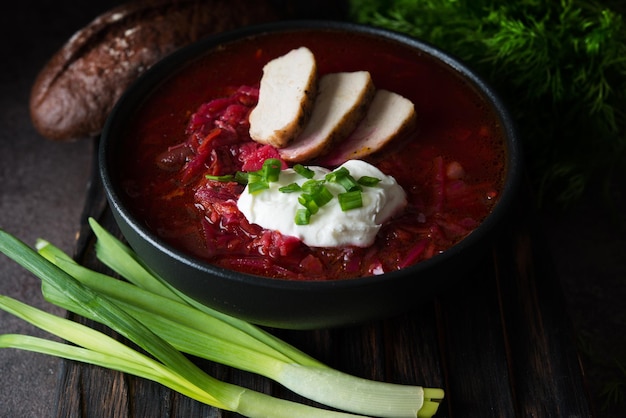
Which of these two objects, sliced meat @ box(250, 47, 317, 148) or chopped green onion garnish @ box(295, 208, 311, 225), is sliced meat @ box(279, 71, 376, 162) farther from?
chopped green onion garnish @ box(295, 208, 311, 225)

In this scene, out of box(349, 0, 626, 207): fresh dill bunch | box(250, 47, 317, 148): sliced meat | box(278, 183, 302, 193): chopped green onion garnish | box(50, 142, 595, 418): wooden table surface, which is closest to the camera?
box(278, 183, 302, 193): chopped green onion garnish

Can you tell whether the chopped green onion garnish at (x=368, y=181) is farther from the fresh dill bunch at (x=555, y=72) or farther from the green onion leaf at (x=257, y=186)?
the fresh dill bunch at (x=555, y=72)

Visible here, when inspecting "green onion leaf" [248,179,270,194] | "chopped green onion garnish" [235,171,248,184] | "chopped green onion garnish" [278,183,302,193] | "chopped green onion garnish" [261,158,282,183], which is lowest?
"chopped green onion garnish" [235,171,248,184]

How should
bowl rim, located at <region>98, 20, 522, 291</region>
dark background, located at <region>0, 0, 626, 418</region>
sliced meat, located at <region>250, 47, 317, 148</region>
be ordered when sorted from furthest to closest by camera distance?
dark background, located at <region>0, 0, 626, 418</region> < sliced meat, located at <region>250, 47, 317, 148</region> < bowl rim, located at <region>98, 20, 522, 291</region>

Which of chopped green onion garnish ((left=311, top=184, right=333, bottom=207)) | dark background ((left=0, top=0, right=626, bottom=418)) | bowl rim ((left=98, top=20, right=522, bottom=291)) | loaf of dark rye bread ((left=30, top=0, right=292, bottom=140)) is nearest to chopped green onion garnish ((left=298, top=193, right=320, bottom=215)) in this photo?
chopped green onion garnish ((left=311, top=184, right=333, bottom=207))

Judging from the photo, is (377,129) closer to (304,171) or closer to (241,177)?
(304,171)

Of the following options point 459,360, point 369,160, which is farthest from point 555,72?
point 459,360

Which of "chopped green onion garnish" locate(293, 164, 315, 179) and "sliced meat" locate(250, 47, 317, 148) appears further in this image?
"sliced meat" locate(250, 47, 317, 148)
